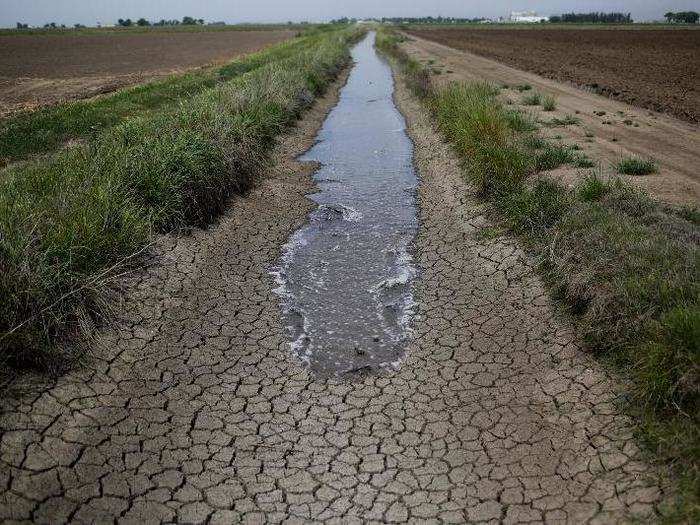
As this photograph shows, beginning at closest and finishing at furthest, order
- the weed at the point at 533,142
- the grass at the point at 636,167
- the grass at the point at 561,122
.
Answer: the grass at the point at 636,167 < the weed at the point at 533,142 < the grass at the point at 561,122

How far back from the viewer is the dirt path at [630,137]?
8.88m

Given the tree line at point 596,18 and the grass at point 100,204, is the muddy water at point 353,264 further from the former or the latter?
the tree line at point 596,18

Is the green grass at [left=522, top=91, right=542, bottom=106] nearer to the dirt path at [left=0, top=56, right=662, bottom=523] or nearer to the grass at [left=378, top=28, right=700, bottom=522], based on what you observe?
the grass at [left=378, top=28, right=700, bottom=522]

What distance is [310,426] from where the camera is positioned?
4.52 meters

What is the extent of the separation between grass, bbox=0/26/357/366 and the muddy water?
57.2 inches

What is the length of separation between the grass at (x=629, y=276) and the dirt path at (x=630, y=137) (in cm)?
100

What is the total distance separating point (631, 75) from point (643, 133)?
13.7m

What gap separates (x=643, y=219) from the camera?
662 cm

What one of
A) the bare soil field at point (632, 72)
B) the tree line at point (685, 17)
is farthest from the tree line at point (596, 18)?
the bare soil field at point (632, 72)

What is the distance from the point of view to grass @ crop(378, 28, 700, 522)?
12.7 feet

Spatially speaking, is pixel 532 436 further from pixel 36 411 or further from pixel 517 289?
pixel 36 411

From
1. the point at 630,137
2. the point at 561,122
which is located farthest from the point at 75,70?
the point at 630,137

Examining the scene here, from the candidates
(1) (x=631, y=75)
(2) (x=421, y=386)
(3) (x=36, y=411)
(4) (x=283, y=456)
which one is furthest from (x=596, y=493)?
(1) (x=631, y=75)

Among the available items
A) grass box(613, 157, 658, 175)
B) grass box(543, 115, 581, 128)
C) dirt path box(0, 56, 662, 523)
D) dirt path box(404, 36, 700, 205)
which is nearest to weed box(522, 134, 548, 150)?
dirt path box(404, 36, 700, 205)
